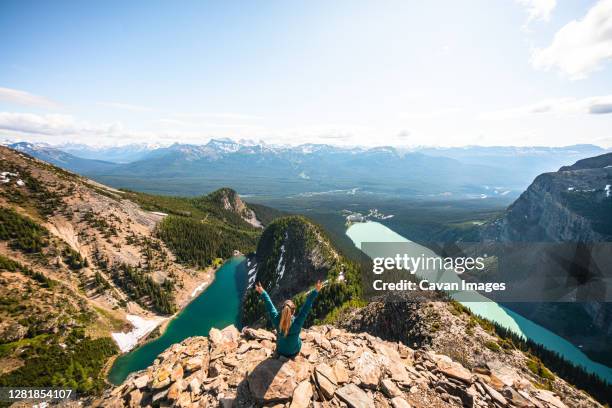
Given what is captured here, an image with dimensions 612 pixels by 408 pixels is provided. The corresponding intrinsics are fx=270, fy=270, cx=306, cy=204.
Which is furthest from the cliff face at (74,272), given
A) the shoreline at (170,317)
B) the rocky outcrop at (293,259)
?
the rocky outcrop at (293,259)

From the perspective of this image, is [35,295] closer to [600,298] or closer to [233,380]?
[233,380]

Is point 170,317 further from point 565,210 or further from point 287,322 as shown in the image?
point 565,210

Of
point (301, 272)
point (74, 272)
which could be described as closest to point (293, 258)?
point (301, 272)

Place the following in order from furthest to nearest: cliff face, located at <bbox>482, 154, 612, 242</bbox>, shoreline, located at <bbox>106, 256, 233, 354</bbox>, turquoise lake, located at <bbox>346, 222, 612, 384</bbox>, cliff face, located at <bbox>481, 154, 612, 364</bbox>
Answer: cliff face, located at <bbox>482, 154, 612, 242</bbox>
cliff face, located at <bbox>481, 154, 612, 364</bbox>
turquoise lake, located at <bbox>346, 222, 612, 384</bbox>
shoreline, located at <bbox>106, 256, 233, 354</bbox>

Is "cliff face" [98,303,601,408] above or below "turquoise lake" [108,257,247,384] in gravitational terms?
above

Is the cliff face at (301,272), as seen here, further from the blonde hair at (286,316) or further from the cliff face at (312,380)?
the blonde hair at (286,316)

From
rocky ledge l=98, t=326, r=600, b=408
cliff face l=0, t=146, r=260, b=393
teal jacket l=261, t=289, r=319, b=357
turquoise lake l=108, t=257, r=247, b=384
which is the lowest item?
turquoise lake l=108, t=257, r=247, b=384

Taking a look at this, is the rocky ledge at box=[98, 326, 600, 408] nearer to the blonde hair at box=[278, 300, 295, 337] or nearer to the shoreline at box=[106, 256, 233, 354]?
the blonde hair at box=[278, 300, 295, 337]

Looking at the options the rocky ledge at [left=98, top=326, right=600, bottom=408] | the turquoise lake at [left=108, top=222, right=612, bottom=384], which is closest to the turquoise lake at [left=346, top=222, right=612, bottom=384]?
the turquoise lake at [left=108, top=222, right=612, bottom=384]
